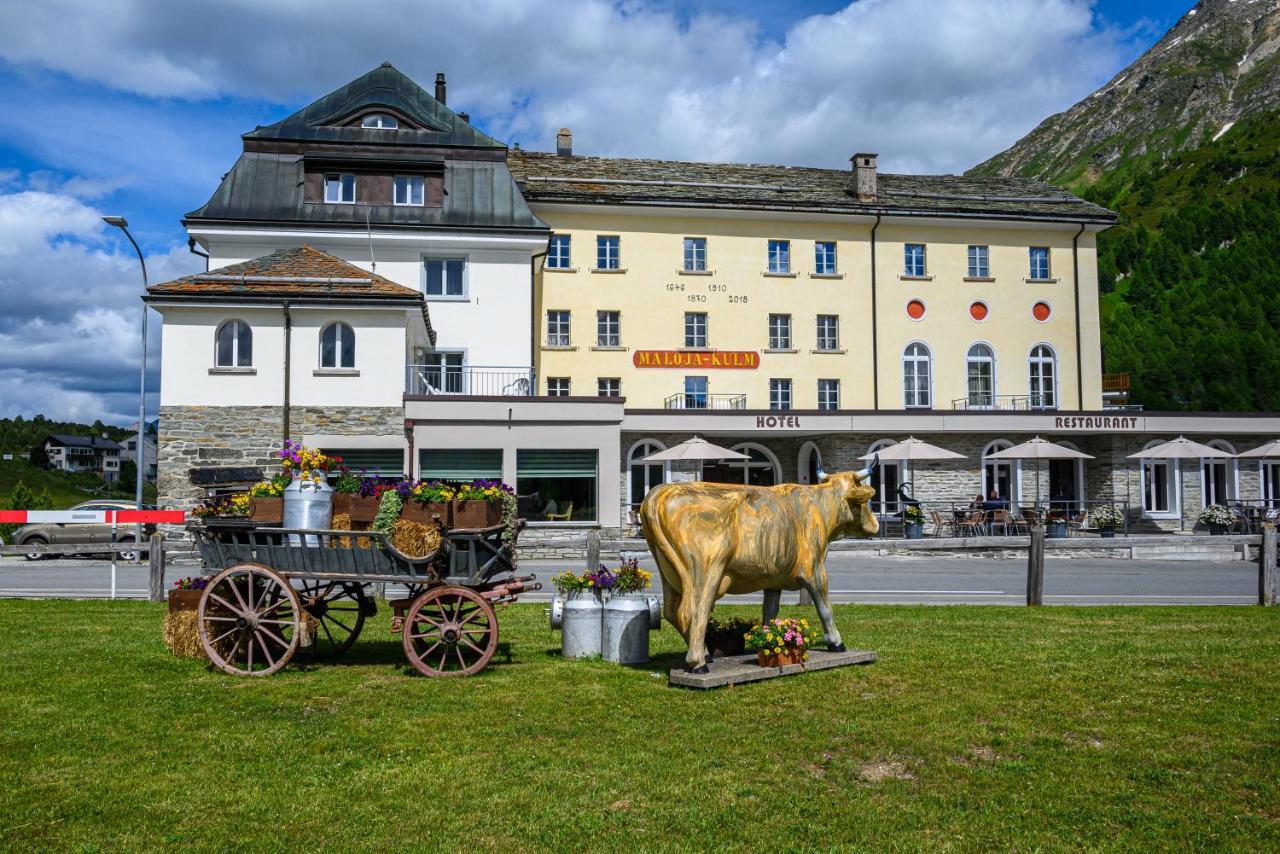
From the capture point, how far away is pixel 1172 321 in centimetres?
10856

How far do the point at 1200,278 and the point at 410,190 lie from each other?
374 ft

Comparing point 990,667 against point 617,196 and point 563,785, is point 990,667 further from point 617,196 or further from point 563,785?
point 617,196

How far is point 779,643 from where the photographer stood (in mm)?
8664

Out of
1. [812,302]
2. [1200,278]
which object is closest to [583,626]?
[812,302]

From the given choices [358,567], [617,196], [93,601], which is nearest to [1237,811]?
[358,567]

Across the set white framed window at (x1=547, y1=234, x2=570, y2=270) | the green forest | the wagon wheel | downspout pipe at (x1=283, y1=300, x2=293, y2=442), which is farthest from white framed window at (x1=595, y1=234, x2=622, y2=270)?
the green forest

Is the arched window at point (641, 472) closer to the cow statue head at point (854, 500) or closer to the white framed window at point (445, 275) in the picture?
the white framed window at point (445, 275)

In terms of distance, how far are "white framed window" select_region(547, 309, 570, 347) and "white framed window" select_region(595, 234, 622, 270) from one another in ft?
7.55

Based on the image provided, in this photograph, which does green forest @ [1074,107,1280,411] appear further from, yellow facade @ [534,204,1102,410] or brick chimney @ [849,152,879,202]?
brick chimney @ [849,152,879,202]

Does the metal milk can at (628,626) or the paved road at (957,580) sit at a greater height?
the metal milk can at (628,626)

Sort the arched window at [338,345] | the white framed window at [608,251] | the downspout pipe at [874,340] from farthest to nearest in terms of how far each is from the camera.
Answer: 1. the downspout pipe at [874,340]
2. the white framed window at [608,251]
3. the arched window at [338,345]

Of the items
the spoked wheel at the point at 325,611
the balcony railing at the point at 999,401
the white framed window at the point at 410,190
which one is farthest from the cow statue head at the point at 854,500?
the balcony railing at the point at 999,401

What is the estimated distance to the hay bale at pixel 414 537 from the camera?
28.8 ft

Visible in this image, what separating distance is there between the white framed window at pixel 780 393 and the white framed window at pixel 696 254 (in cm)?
519
